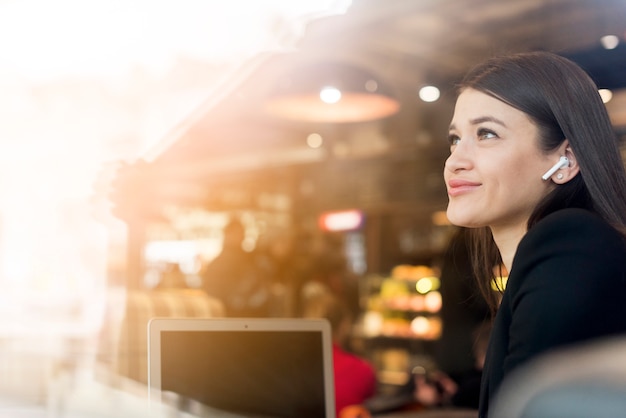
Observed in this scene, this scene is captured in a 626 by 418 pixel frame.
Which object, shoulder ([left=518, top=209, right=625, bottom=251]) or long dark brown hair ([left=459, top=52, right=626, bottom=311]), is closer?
shoulder ([left=518, top=209, right=625, bottom=251])

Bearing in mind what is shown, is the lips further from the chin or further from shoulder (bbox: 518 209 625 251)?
shoulder (bbox: 518 209 625 251)

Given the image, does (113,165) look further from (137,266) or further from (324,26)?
(324,26)

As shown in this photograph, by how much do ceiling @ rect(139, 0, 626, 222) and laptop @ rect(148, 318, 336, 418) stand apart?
8.96 feet

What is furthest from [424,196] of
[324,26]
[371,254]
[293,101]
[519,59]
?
[519,59]

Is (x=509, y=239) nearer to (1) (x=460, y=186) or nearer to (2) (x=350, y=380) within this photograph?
(1) (x=460, y=186)

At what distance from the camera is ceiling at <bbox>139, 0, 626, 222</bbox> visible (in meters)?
4.70

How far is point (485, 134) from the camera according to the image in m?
1.37

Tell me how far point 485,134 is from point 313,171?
610 centimetres

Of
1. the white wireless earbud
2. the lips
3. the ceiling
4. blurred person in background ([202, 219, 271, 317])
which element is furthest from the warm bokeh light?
the white wireless earbud

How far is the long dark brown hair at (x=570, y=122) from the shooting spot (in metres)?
1.31

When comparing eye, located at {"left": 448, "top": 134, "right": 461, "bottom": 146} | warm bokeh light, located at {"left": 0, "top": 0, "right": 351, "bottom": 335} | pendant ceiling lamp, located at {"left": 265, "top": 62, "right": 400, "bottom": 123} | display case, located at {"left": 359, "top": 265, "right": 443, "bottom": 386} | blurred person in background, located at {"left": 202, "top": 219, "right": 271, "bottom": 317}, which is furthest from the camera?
display case, located at {"left": 359, "top": 265, "right": 443, "bottom": 386}

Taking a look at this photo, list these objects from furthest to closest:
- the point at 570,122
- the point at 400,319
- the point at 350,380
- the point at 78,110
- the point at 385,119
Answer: the point at 385,119 → the point at 400,319 → the point at 78,110 → the point at 350,380 → the point at 570,122

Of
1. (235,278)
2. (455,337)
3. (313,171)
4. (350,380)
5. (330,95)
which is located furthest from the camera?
(313,171)

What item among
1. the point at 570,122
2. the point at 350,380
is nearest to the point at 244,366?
the point at 570,122
